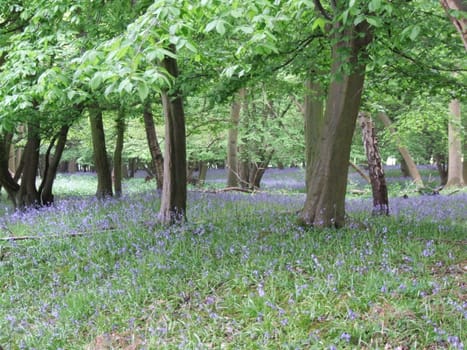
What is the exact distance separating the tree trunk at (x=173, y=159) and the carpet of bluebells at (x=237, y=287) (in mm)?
393

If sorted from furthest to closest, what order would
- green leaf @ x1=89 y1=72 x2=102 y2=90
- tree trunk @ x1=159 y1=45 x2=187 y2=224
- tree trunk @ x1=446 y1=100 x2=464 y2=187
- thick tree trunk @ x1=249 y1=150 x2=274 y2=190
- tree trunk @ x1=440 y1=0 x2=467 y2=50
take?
thick tree trunk @ x1=249 y1=150 x2=274 y2=190
tree trunk @ x1=446 y1=100 x2=464 y2=187
tree trunk @ x1=159 y1=45 x2=187 y2=224
tree trunk @ x1=440 y1=0 x2=467 y2=50
green leaf @ x1=89 y1=72 x2=102 y2=90

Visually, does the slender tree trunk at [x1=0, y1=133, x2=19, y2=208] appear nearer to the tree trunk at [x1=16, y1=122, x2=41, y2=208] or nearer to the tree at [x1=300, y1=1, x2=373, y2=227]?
the tree trunk at [x1=16, y1=122, x2=41, y2=208]

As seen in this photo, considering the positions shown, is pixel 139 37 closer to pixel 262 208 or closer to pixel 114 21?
pixel 114 21

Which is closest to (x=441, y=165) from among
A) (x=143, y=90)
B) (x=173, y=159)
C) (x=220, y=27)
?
(x=173, y=159)

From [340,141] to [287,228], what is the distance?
1.61m

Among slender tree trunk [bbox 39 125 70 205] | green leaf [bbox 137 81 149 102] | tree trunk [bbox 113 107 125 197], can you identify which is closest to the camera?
green leaf [bbox 137 81 149 102]

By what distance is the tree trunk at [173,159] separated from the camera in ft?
24.1

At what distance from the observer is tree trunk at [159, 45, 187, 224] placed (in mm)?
7352

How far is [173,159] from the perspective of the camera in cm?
742

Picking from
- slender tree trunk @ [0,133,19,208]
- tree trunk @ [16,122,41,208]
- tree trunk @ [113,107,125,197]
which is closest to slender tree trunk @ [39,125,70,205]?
tree trunk @ [16,122,41,208]

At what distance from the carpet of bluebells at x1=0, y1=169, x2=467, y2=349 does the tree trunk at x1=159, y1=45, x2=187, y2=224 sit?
393 millimetres

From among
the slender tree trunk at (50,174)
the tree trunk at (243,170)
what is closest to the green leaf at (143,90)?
the slender tree trunk at (50,174)

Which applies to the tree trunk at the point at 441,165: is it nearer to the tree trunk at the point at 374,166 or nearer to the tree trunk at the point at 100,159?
the tree trunk at the point at 374,166

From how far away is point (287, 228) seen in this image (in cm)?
653
